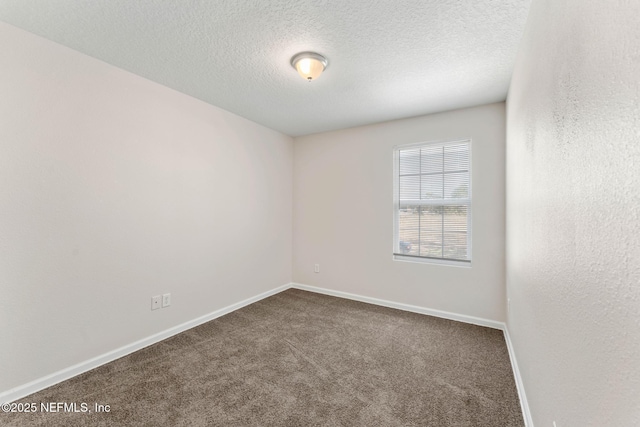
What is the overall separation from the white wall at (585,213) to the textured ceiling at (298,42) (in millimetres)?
528

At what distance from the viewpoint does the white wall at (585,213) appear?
57cm

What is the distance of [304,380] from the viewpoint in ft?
6.52

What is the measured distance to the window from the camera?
309 centimetres

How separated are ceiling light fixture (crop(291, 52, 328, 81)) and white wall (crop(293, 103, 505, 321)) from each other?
1.70m

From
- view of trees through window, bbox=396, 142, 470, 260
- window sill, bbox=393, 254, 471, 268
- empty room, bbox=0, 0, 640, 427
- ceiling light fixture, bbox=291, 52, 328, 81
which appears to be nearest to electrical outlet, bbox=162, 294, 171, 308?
empty room, bbox=0, 0, 640, 427

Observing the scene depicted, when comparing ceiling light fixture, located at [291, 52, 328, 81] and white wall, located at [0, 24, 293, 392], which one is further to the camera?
ceiling light fixture, located at [291, 52, 328, 81]

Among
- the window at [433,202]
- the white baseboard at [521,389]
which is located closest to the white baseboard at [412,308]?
the white baseboard at [521,389]

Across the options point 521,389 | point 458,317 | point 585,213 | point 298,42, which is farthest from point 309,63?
point 458,317

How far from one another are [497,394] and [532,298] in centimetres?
86

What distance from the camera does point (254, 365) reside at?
2.18 m

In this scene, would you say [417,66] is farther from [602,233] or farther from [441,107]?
[602,233]

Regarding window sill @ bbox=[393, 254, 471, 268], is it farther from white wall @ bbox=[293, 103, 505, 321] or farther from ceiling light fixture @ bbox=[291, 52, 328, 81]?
ceiling light fixture @ bbox=[291, 52, 328, 81]

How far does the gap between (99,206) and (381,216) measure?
2.98 metres

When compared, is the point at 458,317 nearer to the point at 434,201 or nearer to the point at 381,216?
the point at 434,201
